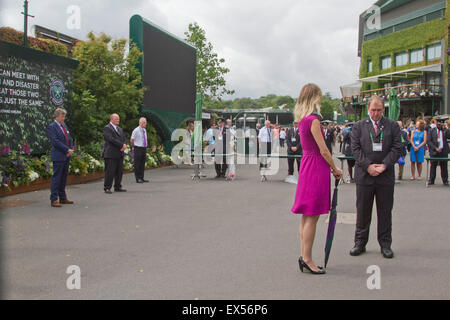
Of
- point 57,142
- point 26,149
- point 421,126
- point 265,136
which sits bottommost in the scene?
point 26,149

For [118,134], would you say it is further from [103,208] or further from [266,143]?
[266,143]

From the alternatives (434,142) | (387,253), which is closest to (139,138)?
(434,142)

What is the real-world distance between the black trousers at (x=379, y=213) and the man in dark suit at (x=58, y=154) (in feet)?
20.1

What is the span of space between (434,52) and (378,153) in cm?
4784

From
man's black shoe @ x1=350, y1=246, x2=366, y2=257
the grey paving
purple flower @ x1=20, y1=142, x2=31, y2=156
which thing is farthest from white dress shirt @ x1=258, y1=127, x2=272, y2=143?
man's black shoe @ x1=350, y1=246, x2=366, y2=257

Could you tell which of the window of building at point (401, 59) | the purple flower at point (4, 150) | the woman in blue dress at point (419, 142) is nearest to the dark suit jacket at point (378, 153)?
the purple flower at point (4, 150)

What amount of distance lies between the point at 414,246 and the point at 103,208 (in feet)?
19.2

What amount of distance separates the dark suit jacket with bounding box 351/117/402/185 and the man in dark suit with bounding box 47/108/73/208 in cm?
611

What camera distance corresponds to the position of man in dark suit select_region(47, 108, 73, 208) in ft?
31.3

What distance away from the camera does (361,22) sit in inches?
2773

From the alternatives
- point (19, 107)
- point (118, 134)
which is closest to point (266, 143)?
point (118, 134)

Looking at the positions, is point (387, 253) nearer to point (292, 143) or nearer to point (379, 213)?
point (379, 213)

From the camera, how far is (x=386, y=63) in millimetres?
57844

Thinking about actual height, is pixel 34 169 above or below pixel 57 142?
below
